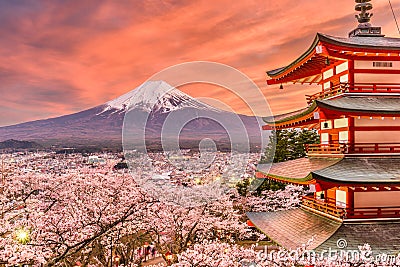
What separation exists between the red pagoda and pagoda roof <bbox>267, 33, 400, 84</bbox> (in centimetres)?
3

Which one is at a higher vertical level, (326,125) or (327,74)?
(327,74)

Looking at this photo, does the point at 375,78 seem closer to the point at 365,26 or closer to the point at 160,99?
the point at 365,26

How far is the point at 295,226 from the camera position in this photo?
11297 millimetres

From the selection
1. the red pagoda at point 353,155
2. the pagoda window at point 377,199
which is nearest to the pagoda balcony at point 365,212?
the red pagoda at point 353,155

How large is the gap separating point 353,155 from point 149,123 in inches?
1403

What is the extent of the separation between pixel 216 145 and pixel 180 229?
81.8 feet

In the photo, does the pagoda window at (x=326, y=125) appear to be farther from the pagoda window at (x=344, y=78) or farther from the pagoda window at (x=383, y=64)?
the pagoda window at (x=383, y=64)

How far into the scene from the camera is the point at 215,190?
23.2 metres

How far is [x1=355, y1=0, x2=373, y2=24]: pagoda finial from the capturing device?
41.9 feet

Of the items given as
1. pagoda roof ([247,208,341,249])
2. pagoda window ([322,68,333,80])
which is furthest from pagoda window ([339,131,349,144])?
pagoda roof ([247,208,341,249])

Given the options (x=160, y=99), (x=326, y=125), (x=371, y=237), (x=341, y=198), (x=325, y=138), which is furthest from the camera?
(x=160, y=99)

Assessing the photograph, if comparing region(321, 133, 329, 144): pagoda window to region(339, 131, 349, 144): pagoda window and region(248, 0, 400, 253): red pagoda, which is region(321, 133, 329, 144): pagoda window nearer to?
region(248, 0, 400, 253): red pagoda

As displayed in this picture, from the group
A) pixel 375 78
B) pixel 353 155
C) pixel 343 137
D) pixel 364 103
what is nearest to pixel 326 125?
pixel 343 137

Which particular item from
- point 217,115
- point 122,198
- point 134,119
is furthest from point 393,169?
point 134,119
